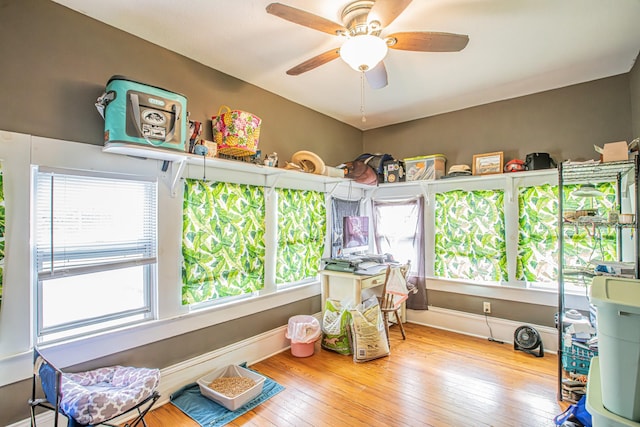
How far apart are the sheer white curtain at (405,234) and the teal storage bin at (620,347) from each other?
2.51 meters

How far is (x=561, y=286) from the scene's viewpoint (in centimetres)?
229

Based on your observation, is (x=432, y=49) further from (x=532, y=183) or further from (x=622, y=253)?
(x=622, y=253)

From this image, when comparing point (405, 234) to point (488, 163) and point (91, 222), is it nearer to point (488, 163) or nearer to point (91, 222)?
point (488, 163)

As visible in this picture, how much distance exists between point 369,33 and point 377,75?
361 millimetres

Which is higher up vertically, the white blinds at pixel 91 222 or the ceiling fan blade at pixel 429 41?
the ceiling fan blade at pixel 429 41

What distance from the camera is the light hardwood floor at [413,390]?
82.1 inches

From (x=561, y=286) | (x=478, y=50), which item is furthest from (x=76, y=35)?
(x=561, y=286)

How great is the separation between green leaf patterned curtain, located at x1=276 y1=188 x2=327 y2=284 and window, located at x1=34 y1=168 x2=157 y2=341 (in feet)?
4.09

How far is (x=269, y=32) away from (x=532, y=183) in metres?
2.94

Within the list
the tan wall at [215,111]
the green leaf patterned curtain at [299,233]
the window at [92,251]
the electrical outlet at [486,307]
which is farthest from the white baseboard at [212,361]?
the electrical outlet at [486,307]

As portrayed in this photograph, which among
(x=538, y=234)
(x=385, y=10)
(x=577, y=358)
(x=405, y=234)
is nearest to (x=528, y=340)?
(x=577, y=358)

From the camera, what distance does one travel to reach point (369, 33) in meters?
1.88

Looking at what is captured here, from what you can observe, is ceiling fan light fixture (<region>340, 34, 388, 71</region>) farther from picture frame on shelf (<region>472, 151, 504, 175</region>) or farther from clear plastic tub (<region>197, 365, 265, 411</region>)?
clear plastic tub (<region>197, 365, 265, 411</region>)

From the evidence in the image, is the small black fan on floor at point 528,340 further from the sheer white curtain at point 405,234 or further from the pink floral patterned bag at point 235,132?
the pink floral patterned bag at point 235,132
